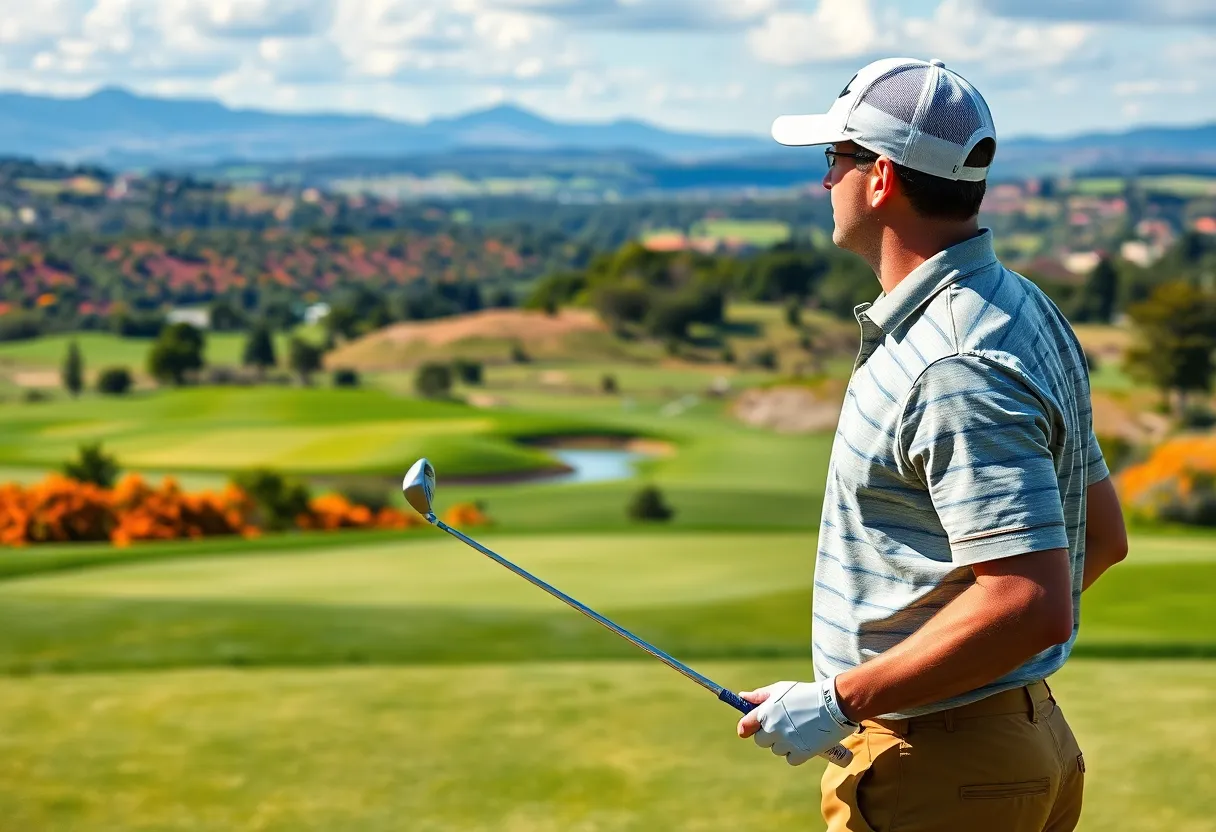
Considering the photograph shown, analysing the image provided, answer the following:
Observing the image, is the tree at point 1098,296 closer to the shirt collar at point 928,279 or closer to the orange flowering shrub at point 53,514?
the orange flowering shrub at point 53,514

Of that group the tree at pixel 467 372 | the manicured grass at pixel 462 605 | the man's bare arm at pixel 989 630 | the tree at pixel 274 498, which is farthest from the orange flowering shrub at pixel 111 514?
the tree at pixel 467 372

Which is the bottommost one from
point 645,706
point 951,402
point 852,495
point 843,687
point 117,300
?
point 117,300

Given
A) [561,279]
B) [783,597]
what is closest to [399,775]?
[783,597]

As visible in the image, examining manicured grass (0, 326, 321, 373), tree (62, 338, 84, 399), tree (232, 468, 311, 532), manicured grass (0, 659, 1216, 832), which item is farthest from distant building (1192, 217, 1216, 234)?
manicured grass (0, 659, 1216, 832)

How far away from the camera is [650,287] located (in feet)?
294

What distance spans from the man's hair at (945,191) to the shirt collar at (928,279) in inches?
2.2

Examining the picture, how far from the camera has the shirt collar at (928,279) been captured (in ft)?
8.02

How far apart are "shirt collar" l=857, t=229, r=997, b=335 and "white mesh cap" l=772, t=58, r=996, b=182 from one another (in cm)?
11

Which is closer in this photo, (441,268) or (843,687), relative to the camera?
(843,687)

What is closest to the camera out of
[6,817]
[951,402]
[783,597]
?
[951,402]

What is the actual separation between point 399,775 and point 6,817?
1.24 meters

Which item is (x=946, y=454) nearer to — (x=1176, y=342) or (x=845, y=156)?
(x=845, y=156)

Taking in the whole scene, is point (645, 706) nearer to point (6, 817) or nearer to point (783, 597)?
point (6, 817)

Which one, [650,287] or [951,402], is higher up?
[951,402]
